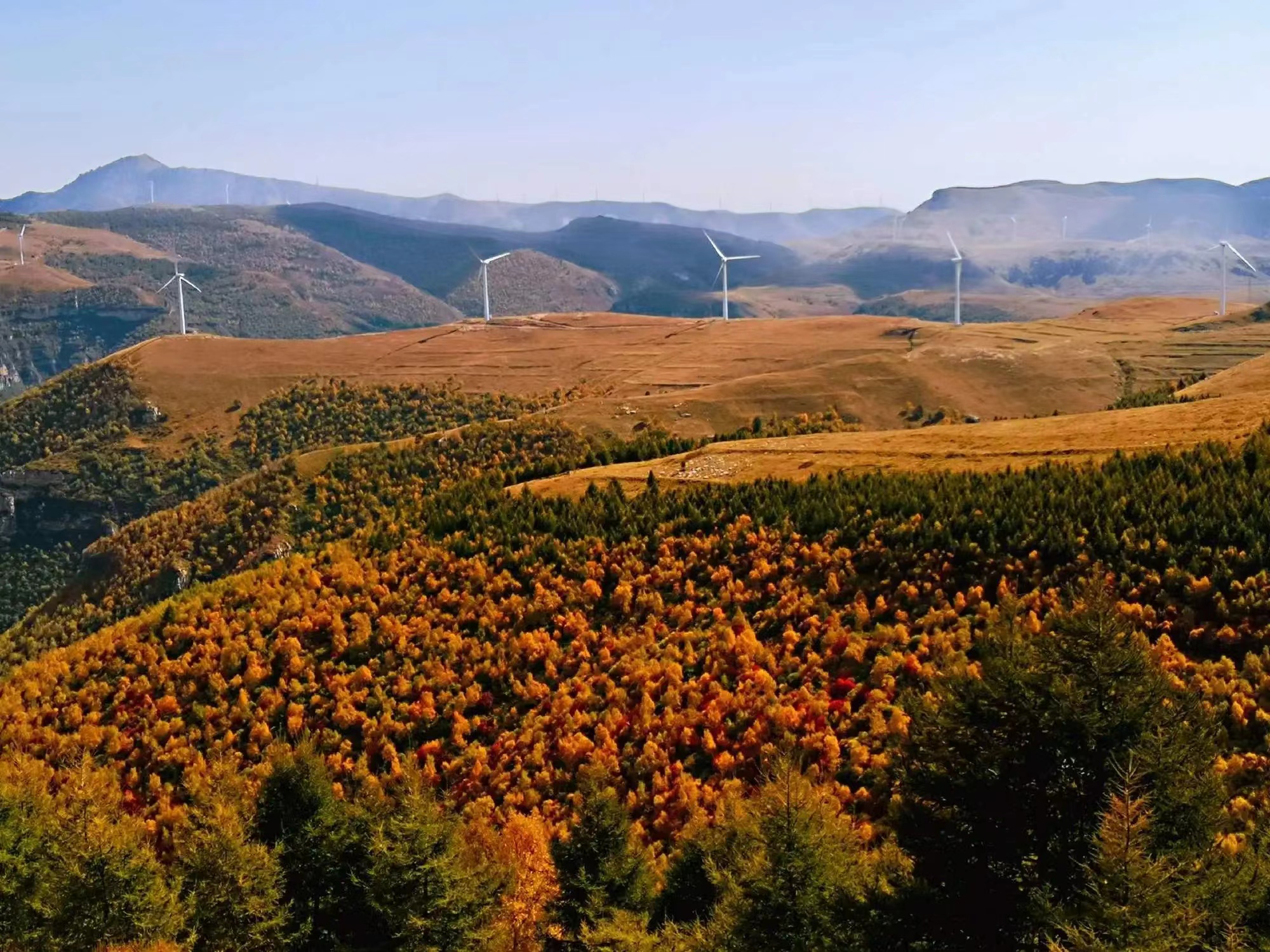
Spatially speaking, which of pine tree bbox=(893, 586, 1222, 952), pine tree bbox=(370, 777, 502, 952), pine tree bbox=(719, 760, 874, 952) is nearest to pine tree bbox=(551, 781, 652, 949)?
pine tree bbox=(370, 777, 502, 952)

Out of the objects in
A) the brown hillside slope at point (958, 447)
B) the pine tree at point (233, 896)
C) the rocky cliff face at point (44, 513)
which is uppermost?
the brown hillside slope at point (958, 447)

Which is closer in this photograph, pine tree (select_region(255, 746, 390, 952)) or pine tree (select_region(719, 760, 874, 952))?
pine tree (select_region(719, 760, 874, 952))

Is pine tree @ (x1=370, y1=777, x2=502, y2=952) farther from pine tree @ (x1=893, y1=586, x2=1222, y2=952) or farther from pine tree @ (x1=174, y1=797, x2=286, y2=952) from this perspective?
pine tree @ (x1=893, y1=586, x2=1222, y2=952)

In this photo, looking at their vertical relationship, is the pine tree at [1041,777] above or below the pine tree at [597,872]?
above

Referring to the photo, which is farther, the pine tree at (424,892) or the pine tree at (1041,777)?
the pine tree at (424,892)

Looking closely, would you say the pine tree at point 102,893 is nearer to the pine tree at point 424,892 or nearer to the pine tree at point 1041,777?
the pine tree at point 424,892

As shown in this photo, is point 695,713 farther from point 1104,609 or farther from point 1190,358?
point 1190,358

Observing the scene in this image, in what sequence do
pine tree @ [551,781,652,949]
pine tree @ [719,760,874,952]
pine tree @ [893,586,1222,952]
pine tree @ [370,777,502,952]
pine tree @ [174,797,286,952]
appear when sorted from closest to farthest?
pine tree @ [893,586,1222,952]
pine tree @ [719,760,874,952]
pine tree @ [551,781,652,949]
pine tree @ [370,777,502,952]
pine tree @ [174,797,286,952]

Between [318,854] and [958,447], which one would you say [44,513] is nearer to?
[958,447]

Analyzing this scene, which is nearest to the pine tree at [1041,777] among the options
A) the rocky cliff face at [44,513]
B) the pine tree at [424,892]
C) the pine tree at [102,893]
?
the pine tree at [424,892]

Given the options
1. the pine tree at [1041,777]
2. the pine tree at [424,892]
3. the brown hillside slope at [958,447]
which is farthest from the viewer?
the brown hillside slope at [958,447]

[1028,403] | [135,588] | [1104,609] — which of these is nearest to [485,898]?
[1104,609]
